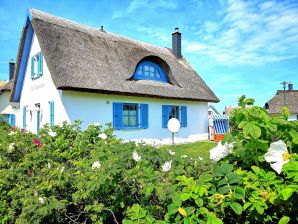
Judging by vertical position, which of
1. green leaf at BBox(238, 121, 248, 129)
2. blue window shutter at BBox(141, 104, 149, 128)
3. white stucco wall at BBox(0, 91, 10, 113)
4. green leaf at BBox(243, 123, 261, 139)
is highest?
white stucco wall at BBox(0, 91, 10, 113)

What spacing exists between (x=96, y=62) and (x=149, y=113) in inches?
140

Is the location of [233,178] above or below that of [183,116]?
below

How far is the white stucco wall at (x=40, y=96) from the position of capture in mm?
9875

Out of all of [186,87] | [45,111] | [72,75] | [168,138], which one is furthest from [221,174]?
[186,87]

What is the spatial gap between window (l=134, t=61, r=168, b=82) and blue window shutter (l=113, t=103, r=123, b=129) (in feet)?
7.43

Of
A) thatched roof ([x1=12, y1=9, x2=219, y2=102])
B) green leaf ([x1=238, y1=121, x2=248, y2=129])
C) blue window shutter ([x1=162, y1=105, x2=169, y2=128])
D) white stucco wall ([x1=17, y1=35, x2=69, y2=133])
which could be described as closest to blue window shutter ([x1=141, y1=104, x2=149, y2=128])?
thatched roof ([x1=12, y1=9, x2=219, y2=102])

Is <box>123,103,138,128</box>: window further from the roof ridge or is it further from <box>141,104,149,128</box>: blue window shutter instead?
the roof ridge

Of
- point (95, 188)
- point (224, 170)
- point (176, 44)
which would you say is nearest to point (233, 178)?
point (224, 170)

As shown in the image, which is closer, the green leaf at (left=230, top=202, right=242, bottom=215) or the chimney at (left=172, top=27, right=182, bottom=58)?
the green leaf at (left=230, top=202, right=242, bottom=215)

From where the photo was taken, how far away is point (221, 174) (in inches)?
59.0

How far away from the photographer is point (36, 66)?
12.1 meters

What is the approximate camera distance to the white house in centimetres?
997

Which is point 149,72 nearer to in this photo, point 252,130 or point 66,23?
point 66,23

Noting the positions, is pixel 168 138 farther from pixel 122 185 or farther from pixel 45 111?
pixel 122 185
